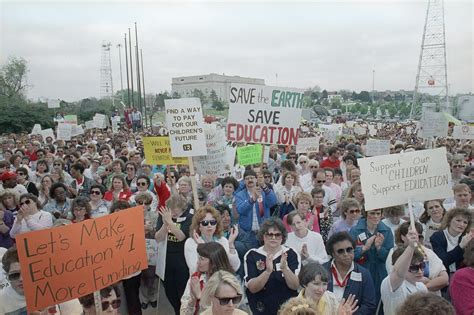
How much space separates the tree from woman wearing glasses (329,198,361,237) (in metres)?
59.1

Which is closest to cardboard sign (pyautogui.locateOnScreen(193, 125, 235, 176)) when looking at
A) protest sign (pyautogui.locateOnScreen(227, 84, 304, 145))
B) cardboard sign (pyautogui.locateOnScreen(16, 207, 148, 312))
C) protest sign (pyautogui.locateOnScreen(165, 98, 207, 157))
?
protest sign (pyautogui.locateOnScreen(227, 84, 304, 145))

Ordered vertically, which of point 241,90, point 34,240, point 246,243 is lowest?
point 246,243

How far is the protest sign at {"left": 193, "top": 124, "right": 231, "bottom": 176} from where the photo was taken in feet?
35.7

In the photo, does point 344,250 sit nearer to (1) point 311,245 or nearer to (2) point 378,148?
(1) point 311,245

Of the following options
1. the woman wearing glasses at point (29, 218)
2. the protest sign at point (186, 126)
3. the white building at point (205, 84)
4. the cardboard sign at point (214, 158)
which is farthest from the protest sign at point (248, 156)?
the white building at point (205, 84)

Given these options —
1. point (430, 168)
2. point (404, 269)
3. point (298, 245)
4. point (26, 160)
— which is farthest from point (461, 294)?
point (26, 160)

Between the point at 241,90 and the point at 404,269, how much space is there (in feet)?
16.3

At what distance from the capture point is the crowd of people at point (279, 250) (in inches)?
163

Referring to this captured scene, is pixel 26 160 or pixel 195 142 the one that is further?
pixel 26 160

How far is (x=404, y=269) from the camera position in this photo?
13.6 feet

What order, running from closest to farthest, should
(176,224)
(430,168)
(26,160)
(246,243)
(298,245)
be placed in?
(430,168), (298,245), (176,224), (246,243), (26,160)

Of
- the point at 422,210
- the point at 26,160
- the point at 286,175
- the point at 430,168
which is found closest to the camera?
the point at 430,168

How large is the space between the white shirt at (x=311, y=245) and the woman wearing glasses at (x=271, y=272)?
2.27 feet

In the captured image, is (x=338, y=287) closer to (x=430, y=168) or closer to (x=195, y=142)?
(x=430, y=168)
